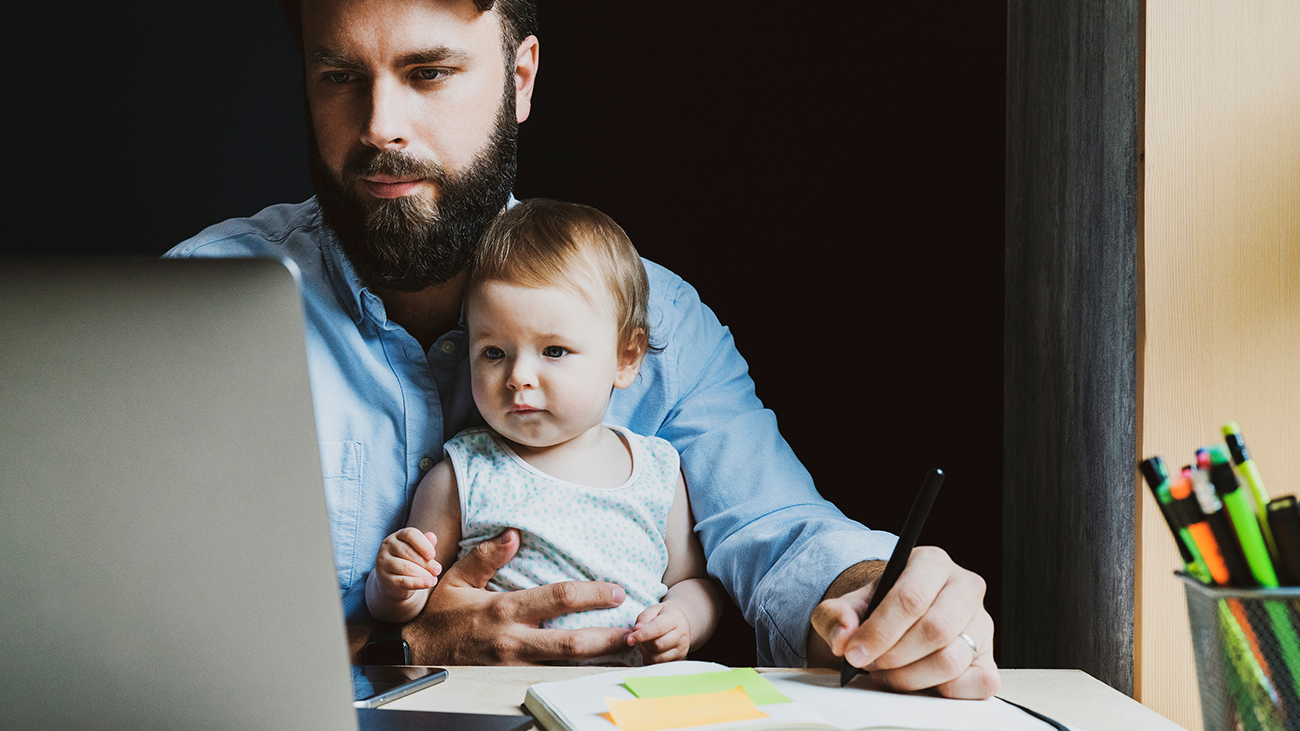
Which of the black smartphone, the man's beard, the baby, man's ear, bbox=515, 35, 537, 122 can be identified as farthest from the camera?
man's ear, bbox=515, 35, 537, 122

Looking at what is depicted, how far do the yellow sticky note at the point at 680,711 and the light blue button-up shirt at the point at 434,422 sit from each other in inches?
16.8

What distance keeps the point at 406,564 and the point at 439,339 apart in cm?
37

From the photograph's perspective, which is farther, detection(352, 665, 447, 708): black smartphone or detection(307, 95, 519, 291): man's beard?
detection(307, 95, 519, 291): man's beard

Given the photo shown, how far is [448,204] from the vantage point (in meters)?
1.41

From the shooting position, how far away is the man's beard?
4.47 feet

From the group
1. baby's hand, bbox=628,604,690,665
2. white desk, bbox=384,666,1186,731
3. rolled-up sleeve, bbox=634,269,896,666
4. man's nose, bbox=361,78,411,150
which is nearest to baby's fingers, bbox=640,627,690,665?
baby's hand, bbox=628,604,690,665

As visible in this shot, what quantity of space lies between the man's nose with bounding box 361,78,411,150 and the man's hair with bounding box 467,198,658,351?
0.20 m

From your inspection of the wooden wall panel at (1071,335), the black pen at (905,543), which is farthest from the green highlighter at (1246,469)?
the wooden wall panel at (1071,335)

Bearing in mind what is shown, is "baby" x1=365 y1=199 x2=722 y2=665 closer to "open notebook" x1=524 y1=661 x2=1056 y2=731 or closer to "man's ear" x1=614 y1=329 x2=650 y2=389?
"man's ear" x1=614 y1=329 x2=650 y2=389

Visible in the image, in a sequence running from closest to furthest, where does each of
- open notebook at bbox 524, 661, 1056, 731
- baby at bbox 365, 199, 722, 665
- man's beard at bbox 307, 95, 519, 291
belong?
1. open notebook at bbox 524, 661, 1056, 731
2. baby at bbox 365, 199, 722, 665
3. man's beard at bbox 307, 95, 519, 291

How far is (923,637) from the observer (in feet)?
2.65

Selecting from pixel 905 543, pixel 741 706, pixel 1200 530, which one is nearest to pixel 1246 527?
pixel 1200 530

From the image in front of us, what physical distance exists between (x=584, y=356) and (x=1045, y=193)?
0.71 meters

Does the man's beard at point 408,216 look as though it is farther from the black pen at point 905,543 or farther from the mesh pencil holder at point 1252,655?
the mesh pencil holder at point 1252,655
